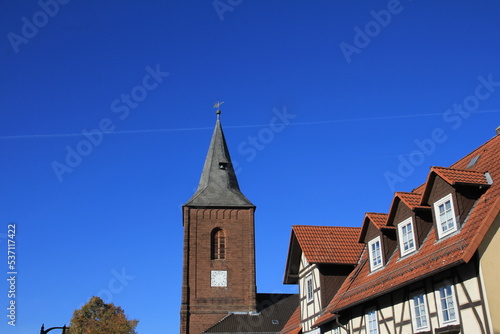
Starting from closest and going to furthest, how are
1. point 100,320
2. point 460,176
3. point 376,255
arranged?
point 460,176 → point 376,255 → point 100,320

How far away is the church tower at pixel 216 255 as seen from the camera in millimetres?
47062

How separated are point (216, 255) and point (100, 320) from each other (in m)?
20.8

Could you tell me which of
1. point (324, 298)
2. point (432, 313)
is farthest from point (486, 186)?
point (324, 298)

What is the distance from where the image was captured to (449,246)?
574 inches

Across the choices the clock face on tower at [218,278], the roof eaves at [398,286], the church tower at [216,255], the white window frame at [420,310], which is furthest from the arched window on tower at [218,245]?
the white window frame at [420,310]

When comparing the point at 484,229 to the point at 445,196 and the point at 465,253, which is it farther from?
the point at 445,196

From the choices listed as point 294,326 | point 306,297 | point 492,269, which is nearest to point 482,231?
point 492,269

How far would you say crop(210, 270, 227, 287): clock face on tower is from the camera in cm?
4816

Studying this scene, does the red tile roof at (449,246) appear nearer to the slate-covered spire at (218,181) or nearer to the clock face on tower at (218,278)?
the clock face on tower at (218,278)

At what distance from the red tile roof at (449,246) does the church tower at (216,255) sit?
28.0 meters

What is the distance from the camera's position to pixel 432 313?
15023 mm

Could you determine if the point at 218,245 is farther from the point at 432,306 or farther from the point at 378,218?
the point at 432,306

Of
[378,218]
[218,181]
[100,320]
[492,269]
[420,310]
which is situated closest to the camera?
[492,269]

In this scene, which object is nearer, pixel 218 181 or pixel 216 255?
pixel 216 255
